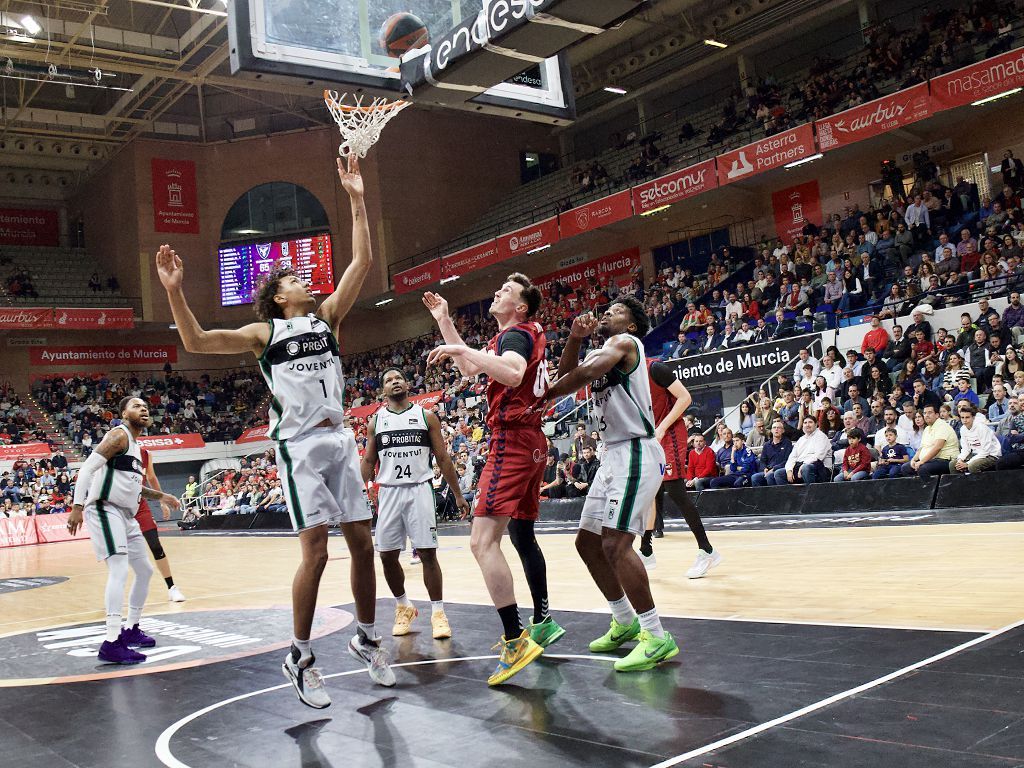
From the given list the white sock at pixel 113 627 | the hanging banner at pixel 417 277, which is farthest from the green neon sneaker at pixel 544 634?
the hanging banner at pixel 417 277

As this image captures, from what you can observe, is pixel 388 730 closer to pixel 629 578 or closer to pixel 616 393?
pixel 629 578

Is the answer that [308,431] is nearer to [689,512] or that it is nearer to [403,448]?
[403,448]

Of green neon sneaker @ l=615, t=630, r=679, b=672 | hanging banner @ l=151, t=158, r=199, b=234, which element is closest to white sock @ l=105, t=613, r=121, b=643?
green neon sneaker @ l=615, t=630, r=679, b=672

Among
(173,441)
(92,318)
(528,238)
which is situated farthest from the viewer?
(92,318)

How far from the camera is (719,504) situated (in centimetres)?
1309

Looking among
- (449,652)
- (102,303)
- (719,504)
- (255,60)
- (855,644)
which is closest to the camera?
(855,644)

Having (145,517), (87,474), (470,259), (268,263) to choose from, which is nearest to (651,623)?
(87,474)

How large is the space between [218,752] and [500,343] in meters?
2.22

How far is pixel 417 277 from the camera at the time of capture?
30.9m

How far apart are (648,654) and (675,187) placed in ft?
65.8

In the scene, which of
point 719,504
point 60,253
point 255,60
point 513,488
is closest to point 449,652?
point 513,488

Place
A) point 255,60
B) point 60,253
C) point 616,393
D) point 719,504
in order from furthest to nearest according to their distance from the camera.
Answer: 1. point 60,253
2. point 719,504
3. point 255,60
4. point 616,393

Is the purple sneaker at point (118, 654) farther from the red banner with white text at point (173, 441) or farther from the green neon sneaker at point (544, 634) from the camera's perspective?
the red banner with white text at point (173, 441)

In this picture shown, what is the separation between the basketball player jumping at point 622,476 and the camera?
4.34 meters
